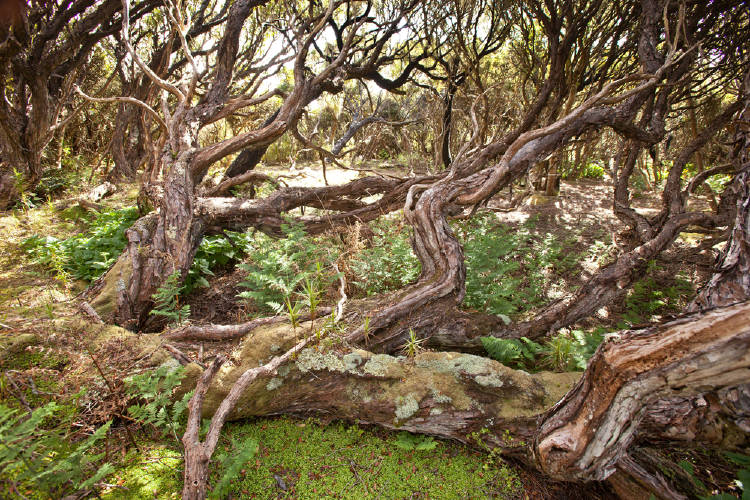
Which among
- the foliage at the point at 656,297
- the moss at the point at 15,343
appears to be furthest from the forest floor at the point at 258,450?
the foliage at the point at 656,297

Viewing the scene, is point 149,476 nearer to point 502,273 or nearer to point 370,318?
point 370,318

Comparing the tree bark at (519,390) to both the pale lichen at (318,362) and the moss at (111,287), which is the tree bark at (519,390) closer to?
the pale lichen at (318,362)

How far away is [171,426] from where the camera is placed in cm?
208

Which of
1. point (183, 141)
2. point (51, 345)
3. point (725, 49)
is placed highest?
point (725, 49)

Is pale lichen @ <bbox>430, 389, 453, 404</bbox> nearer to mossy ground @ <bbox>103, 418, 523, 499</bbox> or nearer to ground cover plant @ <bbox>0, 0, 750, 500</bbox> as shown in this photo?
ground cover plant @ <bbox>0, 0, 750, 500</bbox>

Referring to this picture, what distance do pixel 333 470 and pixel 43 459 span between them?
148 cm

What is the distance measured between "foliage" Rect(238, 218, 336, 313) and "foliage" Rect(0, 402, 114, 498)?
64.8 inches

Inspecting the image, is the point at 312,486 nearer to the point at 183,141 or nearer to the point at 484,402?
the point at 484,402

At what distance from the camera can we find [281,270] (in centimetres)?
381

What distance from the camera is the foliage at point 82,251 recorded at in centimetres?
462

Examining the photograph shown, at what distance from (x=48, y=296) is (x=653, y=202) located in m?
12.6

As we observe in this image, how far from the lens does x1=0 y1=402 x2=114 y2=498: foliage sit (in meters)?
1.44

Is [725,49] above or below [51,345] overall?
above

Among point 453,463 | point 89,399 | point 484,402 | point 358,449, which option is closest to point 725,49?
point 484,402
